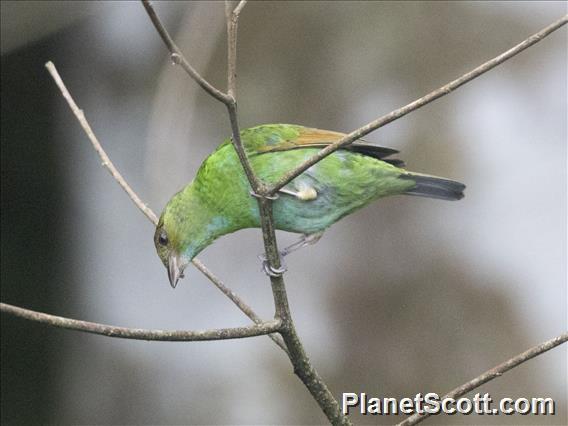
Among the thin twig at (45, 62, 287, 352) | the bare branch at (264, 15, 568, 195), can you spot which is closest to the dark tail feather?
the thin twig at (45, 62, 287, 352)

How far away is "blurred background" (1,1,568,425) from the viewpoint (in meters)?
5.82

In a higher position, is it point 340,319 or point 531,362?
point 340,319

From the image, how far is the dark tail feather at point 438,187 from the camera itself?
11.8 feet

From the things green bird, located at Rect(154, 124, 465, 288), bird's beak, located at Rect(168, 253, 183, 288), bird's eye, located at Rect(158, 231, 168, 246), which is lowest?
bird's beak, located at Rect(168, 253, 183, 288)

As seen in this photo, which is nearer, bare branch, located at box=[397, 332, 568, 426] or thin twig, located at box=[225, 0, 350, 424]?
bare branch, located at box=[397, 332, 568, 426]

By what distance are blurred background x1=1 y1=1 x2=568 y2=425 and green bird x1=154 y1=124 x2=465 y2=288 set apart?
5.61 feet

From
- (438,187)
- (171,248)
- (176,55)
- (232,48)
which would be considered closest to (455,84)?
(232,48)

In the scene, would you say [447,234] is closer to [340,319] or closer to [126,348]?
[340,319]

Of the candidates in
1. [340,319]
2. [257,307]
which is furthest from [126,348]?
[340,319]

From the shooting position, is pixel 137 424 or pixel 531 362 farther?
pixel 137 424

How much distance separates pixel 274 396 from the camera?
6.14 meters

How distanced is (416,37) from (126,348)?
3494 millimetres

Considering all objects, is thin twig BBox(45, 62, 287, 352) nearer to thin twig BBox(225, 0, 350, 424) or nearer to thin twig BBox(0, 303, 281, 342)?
thin twig BBox(225, 0, 350, 424)

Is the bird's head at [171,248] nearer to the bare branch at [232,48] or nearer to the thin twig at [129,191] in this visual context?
the thin twig at [129,191]
